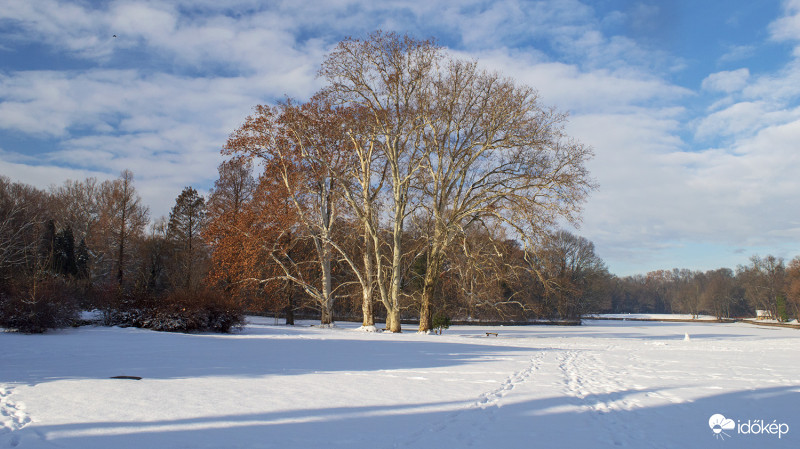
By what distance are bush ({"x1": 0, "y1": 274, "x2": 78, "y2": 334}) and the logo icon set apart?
16.1 meters

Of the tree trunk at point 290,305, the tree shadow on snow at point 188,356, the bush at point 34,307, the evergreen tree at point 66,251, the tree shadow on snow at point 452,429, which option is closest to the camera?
the tree shadow on snow at point 452,429

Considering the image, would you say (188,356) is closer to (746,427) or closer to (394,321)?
(746,427)

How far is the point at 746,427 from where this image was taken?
6195 mm

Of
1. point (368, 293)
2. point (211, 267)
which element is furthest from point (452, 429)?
point (211, 267)

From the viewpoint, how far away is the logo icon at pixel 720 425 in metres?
5.83

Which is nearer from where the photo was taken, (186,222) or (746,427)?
(746,427)

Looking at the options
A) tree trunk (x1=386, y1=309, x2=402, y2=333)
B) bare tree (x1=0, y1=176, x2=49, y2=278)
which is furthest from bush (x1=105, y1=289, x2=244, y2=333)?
bare tree (x1=0, y1=176, x2=49, y2=278)

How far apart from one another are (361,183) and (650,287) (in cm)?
15785

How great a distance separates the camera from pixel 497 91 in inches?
914

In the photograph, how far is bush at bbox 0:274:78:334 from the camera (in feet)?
46.4

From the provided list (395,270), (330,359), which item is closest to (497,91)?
(395,270)

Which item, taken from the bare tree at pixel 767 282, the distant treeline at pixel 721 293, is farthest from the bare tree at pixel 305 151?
the bare tree at pixel 767 282

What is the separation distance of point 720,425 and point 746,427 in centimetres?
31

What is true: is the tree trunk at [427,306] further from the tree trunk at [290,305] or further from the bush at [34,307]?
the bush at [34,307]
